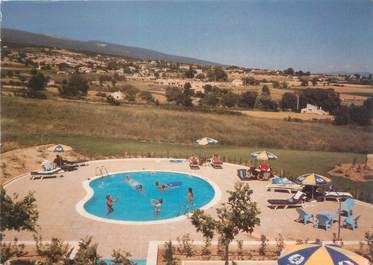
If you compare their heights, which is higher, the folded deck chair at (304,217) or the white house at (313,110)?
the white house at (313,110)

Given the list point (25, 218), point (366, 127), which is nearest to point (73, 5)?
point (25, 218)

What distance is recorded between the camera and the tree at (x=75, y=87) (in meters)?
36.3

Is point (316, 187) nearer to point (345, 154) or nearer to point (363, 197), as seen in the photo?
point (363, 197)

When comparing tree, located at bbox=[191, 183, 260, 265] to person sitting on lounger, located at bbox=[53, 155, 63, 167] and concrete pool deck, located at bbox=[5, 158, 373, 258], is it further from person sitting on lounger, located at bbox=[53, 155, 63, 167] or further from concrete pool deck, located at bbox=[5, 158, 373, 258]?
person sitting on lounger, located at bbox=[53, 155, 63, 167]

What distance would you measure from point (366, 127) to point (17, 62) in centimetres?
3014

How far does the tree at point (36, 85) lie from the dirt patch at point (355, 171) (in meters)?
25.3

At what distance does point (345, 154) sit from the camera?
27938mm

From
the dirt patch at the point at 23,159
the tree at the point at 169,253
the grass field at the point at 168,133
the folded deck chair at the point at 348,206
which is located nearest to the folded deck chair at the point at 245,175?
the grass field at the point at 168,133

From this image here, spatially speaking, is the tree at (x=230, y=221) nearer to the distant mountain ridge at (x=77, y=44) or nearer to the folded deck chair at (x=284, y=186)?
the folded deck chair at (x=284, y=186)

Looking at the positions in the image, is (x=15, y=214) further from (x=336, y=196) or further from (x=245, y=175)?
(x=336, y=196)

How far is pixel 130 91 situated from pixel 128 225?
26.2 metres

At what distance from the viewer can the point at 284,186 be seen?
1866 centimetres

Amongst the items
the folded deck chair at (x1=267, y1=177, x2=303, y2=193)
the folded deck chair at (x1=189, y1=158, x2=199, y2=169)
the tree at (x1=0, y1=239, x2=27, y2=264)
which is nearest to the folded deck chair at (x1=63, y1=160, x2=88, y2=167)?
the folded deck chair at (x1=189, y1=158, x2=199, y2=169)

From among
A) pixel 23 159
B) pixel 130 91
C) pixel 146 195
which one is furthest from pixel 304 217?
pixel 130 91
